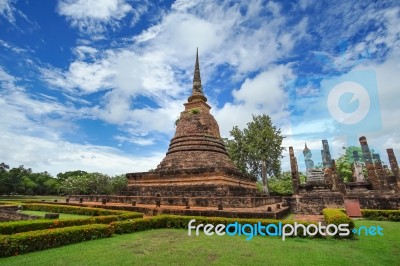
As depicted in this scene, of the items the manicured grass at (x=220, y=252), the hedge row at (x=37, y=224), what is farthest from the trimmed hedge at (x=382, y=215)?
the hedge row at (x=37, y=224)

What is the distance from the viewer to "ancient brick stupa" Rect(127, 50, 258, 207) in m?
16.7

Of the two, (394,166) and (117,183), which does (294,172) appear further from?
(117,183)

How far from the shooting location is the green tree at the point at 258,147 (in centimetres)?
3069

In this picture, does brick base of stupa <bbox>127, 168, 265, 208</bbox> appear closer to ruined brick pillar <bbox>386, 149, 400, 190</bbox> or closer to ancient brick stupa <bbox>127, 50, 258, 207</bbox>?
ancient brick stupa <bbox>127, 50, 258, 207</bbox>

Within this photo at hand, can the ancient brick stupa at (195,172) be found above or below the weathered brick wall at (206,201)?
above

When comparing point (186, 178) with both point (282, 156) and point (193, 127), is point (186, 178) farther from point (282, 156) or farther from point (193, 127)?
point (282, 156)

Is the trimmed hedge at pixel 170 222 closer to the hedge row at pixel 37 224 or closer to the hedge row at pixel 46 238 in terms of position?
the hedge row at pixel 46 238

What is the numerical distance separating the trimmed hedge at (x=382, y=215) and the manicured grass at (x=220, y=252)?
14.0 feet

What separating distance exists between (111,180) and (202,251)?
47.4 metres

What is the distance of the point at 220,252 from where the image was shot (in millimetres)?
6297

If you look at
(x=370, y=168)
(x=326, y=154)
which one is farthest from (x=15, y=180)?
(x=370, y=168)

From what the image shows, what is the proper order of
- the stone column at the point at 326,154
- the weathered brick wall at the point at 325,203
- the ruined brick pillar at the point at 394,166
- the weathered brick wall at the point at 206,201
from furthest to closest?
1. the stone column at the point at 326,154
2. the ruined brick pillar at the point at 394,166
3. the weathered brick wall at the point at 206,201
4. the weathered brick wall at the point at 325,203

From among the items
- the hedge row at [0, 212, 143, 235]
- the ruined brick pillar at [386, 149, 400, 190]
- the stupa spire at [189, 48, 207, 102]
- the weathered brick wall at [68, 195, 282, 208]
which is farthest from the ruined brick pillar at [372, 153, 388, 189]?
the hedge row at [0, 212, 143, 235]

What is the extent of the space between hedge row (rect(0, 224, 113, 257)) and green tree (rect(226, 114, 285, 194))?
2329 cm
